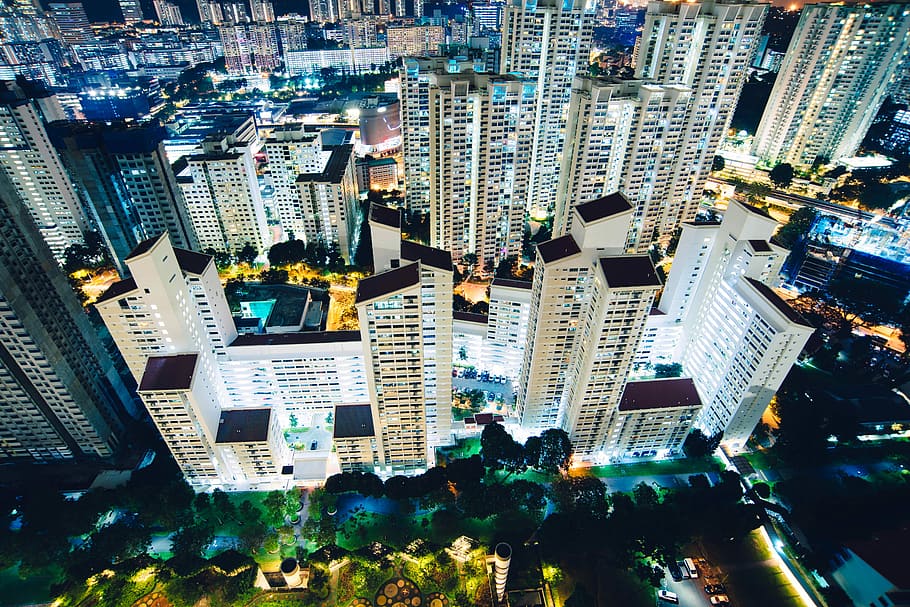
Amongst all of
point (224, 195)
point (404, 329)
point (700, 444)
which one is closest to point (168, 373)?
point (404, 329)

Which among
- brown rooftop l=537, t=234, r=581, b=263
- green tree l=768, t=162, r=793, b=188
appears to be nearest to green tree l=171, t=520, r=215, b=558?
brown rooftop l=537, t=234, r=581, b=263

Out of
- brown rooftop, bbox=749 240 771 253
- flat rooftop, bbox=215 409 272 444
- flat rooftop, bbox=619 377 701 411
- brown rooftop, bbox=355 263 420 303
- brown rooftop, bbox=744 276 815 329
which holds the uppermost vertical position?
brown rooftop, bbox=355 263 420 303

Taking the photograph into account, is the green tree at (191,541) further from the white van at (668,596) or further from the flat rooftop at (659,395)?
the flat rooftop at (659,395)

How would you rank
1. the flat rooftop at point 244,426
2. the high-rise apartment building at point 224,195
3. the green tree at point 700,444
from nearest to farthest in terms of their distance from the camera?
the flat rooftop at point 244,426
the green tree at point 700,444
the high-rise apartment building at point 224,195

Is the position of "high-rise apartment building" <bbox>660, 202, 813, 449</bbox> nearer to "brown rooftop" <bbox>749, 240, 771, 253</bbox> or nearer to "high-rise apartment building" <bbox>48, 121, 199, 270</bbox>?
"brown rooftop" <bbox>749, 240, 771, 253</bbox>

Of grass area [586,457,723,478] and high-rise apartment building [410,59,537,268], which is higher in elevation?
high-rise apartment building [410,59,537,268]

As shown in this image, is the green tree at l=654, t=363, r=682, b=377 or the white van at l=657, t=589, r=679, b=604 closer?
the white van at l=657, t=589, r=679, b=604

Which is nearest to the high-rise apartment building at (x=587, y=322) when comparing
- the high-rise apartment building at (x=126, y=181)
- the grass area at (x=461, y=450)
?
the grass area at (x=461, y=450)
